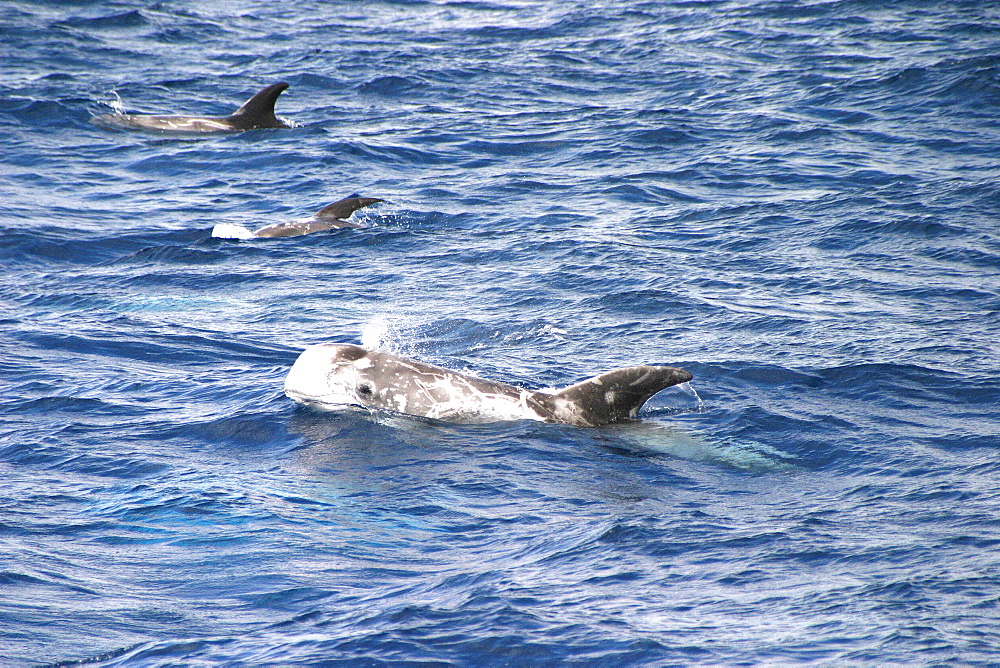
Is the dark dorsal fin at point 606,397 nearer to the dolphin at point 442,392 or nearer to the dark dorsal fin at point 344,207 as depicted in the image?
the dolphin at point 442,392

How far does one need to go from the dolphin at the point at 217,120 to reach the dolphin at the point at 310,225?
19.3 feet

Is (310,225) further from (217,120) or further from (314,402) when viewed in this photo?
(314,402)

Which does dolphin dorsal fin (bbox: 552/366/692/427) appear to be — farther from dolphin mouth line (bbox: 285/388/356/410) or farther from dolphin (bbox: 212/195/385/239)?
dolphin (bbox: 212/195/385/239)

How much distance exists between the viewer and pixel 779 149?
2164cm

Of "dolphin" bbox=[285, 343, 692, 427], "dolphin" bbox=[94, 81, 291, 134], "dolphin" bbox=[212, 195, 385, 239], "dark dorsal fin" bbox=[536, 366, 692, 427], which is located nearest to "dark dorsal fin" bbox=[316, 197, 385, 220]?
"dolphin" bbox=[212, 195, 385, 239]

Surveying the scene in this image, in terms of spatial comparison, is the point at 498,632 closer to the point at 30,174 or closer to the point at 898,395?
the point at 898,395

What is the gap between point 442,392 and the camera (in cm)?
1124

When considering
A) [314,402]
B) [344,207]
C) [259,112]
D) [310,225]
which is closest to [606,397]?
[314,402]

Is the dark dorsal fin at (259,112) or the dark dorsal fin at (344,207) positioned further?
the dark dorsal fin at (259,112)

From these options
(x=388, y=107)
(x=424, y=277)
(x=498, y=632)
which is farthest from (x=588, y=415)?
(x=388, y=107)

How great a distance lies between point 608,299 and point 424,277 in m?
2.63

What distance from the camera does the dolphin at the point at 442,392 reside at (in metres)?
10.8

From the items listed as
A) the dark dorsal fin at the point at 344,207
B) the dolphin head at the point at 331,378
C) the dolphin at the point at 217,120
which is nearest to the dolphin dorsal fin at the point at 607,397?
the dolphin head at the point at 331,378

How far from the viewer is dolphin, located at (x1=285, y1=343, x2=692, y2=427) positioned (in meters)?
10.8
